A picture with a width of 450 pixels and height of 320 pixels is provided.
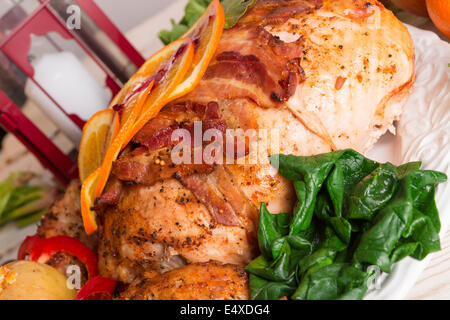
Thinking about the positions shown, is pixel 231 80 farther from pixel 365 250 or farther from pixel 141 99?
pixel 365 250

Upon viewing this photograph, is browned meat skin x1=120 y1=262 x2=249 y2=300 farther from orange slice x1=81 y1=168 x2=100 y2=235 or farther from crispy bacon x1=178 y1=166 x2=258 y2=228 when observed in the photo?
orange slice x1=81 y1=168 x2=100 y2=235

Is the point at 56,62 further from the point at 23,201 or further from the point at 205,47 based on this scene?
the point at 205,47

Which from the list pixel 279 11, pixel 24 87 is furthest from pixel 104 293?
pixel 24 87

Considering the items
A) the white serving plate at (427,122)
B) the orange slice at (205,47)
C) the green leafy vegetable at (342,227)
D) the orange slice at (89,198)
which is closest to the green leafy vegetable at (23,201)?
the orange slice at (89,198)

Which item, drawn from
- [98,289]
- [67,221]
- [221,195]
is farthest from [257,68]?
[67,221]

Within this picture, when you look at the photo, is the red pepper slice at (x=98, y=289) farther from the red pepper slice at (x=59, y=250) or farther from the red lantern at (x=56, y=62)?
the red lantern at (x=56, y=62)
